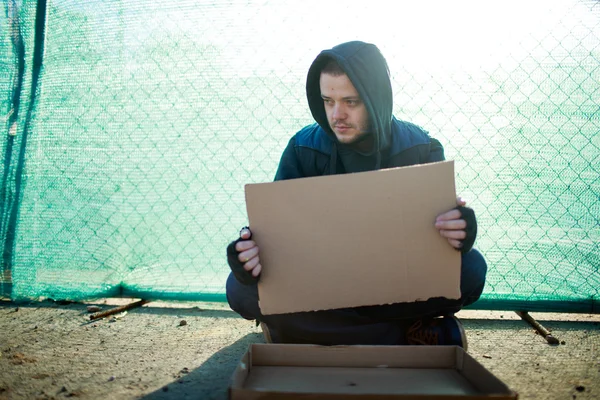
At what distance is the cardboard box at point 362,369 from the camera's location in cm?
145

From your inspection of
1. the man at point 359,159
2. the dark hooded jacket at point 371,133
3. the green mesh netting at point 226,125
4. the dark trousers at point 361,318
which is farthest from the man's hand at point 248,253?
the green mesh netting at point 226,125

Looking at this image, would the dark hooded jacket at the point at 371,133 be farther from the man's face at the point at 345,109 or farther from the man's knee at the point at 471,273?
the man's knee at the point at 471,273

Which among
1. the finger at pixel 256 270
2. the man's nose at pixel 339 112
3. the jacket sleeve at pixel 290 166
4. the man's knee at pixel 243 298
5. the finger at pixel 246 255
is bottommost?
the man's knee at pixel 243 298

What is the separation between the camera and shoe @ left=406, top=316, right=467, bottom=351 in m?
1.80

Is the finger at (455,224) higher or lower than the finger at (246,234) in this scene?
lower

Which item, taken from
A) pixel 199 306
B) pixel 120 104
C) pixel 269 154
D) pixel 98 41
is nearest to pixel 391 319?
pixel 269 154

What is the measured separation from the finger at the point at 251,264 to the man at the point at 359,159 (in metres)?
0.17

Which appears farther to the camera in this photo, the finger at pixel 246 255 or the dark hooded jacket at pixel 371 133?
the dark hooded jacket at pixel 371 133

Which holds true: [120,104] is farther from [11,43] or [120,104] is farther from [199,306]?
[199,306]

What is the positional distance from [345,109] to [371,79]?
153mm

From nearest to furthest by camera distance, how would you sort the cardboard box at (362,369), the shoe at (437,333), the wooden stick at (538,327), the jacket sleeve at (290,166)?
1. the cardboard box at (362,369)
2. the shoe at (437,333)
3. the jacket sleeve at (290,166)
4. the wooden stick at (538,327)

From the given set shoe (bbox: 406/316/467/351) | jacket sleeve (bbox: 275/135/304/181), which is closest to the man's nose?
jacket sleeve (bbox: 275/135/304/181)

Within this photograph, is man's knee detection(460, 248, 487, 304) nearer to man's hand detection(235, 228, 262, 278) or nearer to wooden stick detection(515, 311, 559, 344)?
wooden stick detection(515, 311, 559, 344)

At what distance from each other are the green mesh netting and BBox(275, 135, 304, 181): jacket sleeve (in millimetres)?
437
